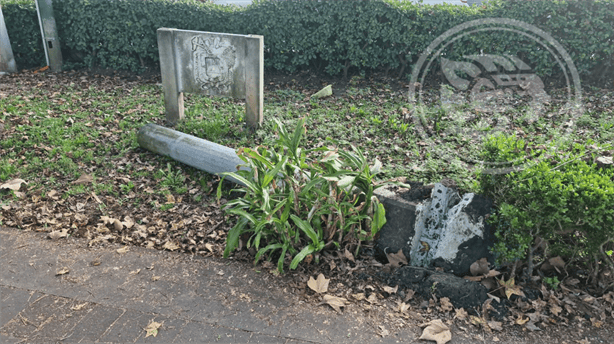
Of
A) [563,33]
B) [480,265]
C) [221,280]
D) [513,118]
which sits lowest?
[221,280]

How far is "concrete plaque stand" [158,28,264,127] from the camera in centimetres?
529

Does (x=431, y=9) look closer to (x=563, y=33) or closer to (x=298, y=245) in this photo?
(x=563, y=33)

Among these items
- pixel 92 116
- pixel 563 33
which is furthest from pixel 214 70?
pixel 563 33

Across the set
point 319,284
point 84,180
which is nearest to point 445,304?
point 319,284

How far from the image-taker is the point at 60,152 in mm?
5074

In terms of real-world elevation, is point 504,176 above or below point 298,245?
above

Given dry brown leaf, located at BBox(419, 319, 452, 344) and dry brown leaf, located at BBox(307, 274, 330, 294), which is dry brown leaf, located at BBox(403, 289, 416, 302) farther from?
dry brown leaf, located at BBox(307, 274, 330, 294)

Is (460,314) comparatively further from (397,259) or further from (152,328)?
(152,328)

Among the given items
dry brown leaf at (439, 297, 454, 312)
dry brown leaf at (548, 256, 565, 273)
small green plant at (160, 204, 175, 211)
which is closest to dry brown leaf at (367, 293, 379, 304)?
dry brown leaf at (439, 297, 454, 312)

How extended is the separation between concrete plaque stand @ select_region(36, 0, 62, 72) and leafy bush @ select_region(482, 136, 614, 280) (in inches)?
315

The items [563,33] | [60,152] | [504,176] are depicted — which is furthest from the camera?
[563,33]

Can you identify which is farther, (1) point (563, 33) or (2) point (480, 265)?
(1) point (563, 33)

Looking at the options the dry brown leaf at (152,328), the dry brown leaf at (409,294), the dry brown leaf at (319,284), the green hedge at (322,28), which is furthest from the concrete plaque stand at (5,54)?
→ the dry brown leaf at (409,294)

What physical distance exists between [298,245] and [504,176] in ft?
5.49
